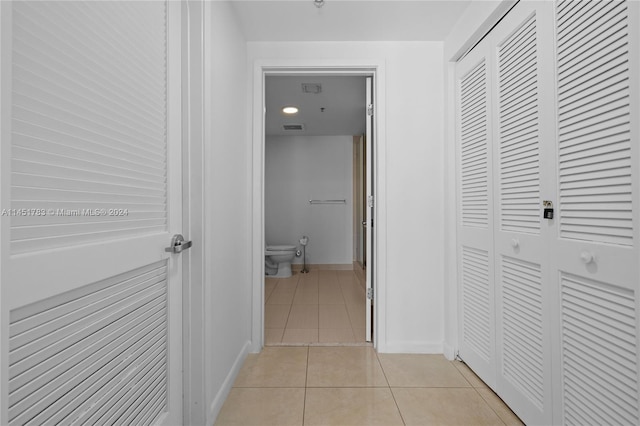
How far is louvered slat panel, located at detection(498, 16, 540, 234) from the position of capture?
4.46ft

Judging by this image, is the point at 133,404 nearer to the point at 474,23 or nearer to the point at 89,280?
the point at 89,280

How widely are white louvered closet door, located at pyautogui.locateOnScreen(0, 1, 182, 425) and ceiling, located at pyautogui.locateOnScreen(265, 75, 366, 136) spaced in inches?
65.1

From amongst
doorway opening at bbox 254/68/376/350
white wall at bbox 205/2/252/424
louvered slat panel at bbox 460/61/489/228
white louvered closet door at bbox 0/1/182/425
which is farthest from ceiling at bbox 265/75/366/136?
white louvered closet door at bbox 0/1/182/425

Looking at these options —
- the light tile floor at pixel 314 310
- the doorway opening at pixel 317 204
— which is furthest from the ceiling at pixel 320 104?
the light tile floor at pixel 314 310

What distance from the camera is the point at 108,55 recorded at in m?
0.88

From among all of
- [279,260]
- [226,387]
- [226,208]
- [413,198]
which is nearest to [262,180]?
[226,208]

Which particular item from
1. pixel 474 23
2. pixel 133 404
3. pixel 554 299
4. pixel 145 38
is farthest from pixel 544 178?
pixel 133 404

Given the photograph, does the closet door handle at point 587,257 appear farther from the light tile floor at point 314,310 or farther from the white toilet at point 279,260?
the white toilet at point 279,260

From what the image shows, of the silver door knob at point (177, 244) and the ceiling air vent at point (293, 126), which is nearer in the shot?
the silver door knob at point (177, 244)

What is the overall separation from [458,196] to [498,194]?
16.8 inches

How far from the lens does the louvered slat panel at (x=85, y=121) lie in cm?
65

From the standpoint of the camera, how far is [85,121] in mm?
798

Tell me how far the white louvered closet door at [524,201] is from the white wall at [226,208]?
1403 millimetres

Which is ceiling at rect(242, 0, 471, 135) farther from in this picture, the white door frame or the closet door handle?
the closet door handle
